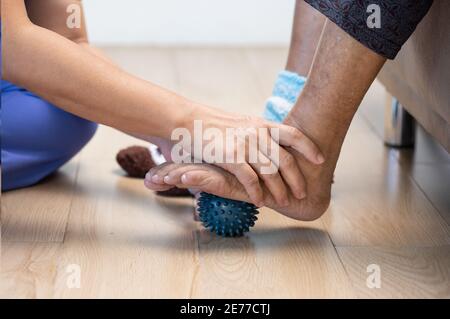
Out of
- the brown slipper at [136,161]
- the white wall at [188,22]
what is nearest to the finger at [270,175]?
the brown slipper at [136,161]

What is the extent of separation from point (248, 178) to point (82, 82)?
24cm

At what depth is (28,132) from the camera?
1.40 metres

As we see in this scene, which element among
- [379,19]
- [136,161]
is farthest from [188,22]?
[379,19]

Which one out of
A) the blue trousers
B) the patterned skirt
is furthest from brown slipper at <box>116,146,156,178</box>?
the patterned skirt

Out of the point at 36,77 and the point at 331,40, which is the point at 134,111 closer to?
the point at 36,77

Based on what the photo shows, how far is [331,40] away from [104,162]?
62cm

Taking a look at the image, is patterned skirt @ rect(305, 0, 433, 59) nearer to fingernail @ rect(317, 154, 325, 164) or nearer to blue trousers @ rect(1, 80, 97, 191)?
fingernail @ rect(317, 154, 325, 164)

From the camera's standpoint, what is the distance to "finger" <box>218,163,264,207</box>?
1.15 meters

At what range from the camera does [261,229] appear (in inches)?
50.3

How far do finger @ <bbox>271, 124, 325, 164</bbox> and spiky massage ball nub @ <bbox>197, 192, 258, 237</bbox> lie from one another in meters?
0.11

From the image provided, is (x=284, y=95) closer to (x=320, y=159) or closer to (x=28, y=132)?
(x=320, y=159)

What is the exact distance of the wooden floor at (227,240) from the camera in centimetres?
108

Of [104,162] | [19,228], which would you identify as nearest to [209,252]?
[19,228]

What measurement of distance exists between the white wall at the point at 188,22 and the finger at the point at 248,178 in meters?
1.48
